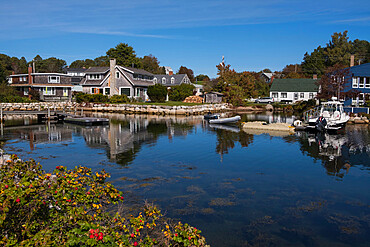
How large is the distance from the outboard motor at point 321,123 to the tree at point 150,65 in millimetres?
97050

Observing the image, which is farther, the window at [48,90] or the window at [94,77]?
the window at [94,77]

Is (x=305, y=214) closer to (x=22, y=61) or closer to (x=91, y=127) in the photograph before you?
(x=91, y=127)

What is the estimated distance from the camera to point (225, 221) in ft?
42.6

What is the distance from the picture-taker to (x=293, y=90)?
9200 centimetres

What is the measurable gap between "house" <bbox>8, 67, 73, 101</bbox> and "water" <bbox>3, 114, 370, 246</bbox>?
43.3 metres

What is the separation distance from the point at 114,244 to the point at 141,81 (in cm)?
7298

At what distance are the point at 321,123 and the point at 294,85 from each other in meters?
57.9

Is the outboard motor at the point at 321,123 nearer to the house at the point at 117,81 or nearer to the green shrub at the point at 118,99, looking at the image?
the green shrub at the point at 118,99

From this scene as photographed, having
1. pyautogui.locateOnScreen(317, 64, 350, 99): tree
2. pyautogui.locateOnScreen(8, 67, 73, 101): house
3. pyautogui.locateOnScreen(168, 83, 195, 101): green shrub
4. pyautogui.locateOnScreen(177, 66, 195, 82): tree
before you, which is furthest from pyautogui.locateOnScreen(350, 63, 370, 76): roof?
pyautogui.locateOnScreen(177, 66, 195, 82): tree

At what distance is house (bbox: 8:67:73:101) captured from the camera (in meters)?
75.7

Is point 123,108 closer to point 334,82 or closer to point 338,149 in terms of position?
point 334,82

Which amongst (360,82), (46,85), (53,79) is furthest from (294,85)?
(46,85)

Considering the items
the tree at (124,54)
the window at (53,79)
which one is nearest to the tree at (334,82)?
the window at (53,79)

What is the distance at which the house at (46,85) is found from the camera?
75688 mm
